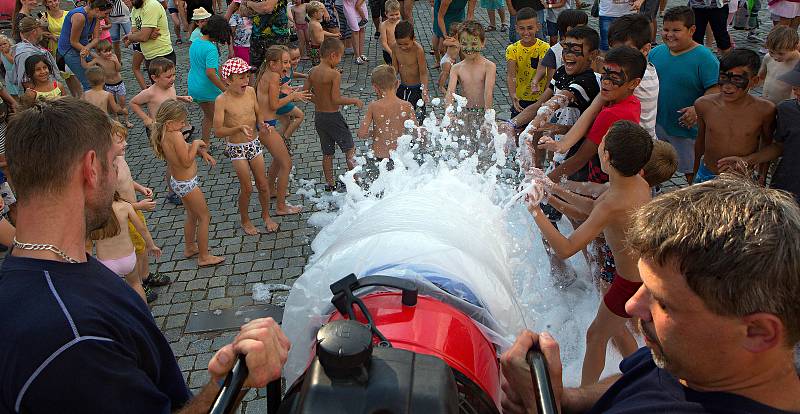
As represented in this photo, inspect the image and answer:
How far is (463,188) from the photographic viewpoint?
440cm

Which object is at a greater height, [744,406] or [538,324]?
[744,406]

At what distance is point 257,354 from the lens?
1637 millimetres

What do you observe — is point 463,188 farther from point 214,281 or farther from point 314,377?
point 314,377

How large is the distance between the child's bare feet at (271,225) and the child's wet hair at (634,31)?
346 centimetres

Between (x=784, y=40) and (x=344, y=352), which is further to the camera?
(x=784, y=40)

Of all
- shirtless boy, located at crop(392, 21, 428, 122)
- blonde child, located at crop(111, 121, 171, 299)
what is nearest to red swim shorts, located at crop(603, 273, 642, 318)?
blonde child, located at crop(111, 121, 171, 299)

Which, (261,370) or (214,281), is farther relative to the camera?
(214,281)

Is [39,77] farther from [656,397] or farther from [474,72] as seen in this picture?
[656,397]

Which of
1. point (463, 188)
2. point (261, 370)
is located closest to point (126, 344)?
point (261, 370)

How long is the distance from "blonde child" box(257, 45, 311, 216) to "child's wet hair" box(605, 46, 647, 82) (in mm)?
3091

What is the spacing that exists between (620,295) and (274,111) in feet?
12.9

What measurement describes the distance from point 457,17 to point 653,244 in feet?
29.2

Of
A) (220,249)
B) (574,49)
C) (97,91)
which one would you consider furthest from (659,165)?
(97,91)

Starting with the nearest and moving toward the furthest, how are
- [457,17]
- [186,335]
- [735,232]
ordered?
1. [735,232]
2. [186,335]
3. [457,17]
